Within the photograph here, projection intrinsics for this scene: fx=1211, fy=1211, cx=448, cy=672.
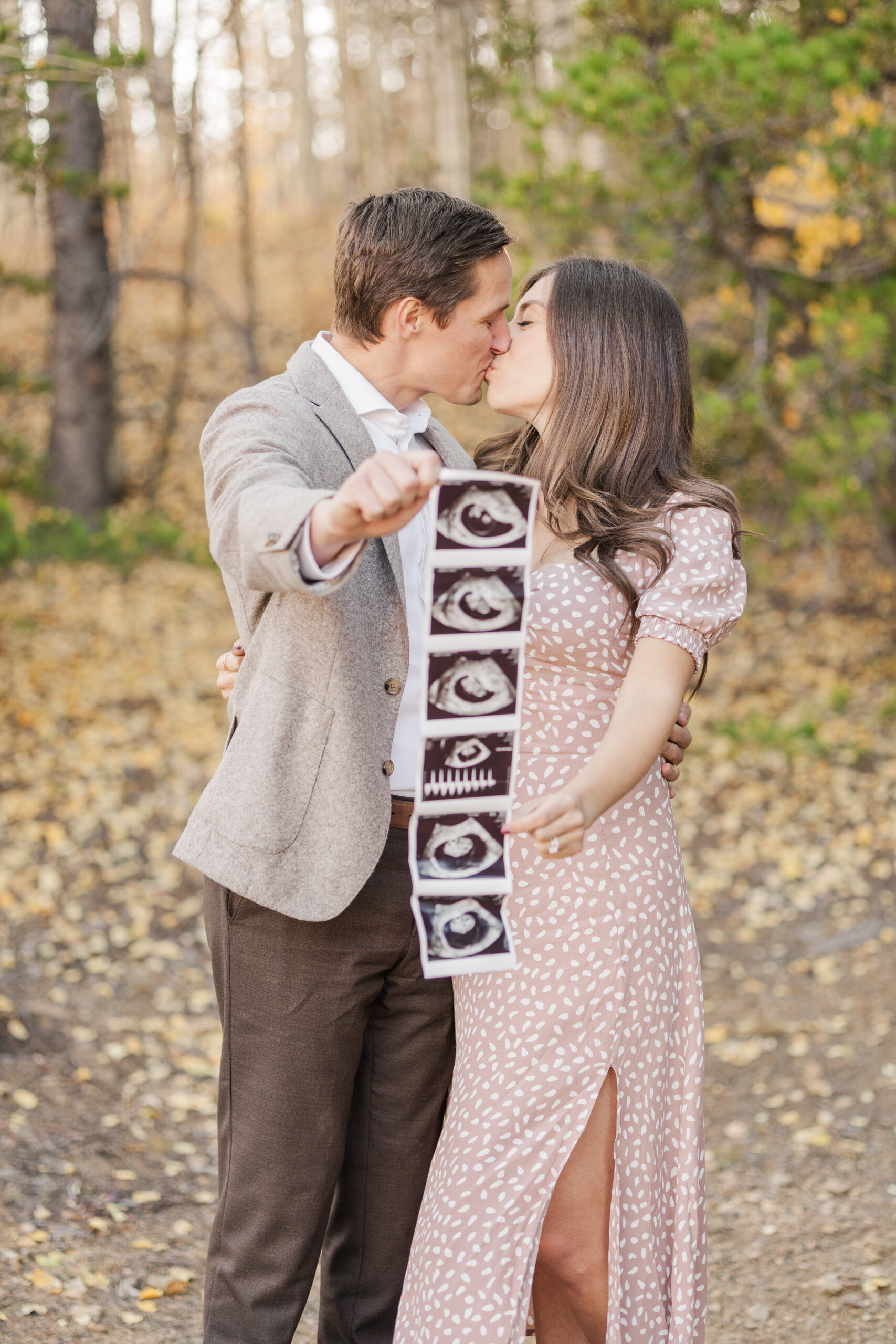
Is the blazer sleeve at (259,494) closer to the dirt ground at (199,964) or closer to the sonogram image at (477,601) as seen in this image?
the sonogram image at (477,601)

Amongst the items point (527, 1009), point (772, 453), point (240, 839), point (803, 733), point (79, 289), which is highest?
point (79, 289)

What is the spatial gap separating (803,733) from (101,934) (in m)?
3.83

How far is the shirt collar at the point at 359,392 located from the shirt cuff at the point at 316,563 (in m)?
0.54

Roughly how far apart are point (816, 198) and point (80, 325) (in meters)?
5.94

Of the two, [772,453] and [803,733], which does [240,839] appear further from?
[772,453]

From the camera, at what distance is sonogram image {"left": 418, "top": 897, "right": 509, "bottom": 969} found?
1.79 meters

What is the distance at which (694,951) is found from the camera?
2.21 metres

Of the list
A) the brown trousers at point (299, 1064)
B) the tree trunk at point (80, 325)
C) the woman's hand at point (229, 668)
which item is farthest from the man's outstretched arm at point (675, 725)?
the tree trunk at point (80, 325)

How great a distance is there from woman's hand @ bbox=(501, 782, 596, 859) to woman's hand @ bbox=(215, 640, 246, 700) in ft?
2.27

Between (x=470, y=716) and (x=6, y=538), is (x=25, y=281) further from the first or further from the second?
(x=470, y=716)

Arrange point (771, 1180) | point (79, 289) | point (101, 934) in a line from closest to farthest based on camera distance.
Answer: point (771, 1180)
point (101, 934)
point (79, 289)

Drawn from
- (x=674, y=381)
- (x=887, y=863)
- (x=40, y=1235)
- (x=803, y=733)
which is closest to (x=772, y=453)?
(x=803, y=733)

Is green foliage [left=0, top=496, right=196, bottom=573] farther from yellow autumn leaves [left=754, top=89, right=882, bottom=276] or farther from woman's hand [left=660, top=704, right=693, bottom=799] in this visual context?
woman's hand [left=660, top=704, right=693, bottom=799]

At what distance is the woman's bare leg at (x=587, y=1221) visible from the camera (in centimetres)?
208
